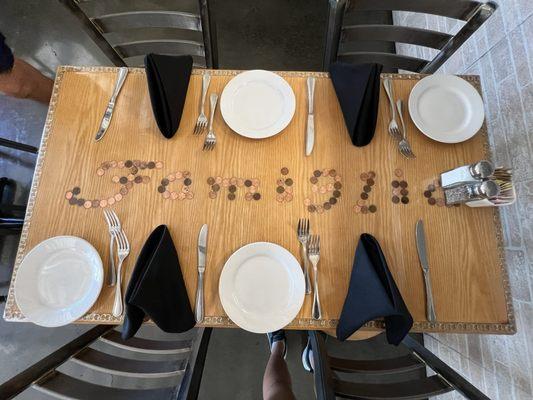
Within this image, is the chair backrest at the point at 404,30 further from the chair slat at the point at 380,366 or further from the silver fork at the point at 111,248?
the chair slat at the point at 380,366

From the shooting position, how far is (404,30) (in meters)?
1.07

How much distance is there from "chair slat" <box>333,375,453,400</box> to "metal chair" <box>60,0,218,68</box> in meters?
1.23

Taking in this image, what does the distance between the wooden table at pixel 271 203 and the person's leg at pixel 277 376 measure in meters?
0.44

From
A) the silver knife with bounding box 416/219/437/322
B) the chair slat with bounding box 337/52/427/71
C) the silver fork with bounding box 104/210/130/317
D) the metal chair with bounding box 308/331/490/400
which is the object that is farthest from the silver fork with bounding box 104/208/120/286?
the chair slat with bounding box 337/52/427/71

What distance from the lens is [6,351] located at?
4.91 feet

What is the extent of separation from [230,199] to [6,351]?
1.49 m

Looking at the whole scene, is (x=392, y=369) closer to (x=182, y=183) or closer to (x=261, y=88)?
(x=182, y=183)

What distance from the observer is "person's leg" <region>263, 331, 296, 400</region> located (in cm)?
109

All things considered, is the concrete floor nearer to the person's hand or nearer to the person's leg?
the person's leg

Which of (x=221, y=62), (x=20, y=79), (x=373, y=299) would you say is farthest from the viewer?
(x=221, y=62)

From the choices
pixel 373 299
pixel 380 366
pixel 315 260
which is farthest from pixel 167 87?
pixel 380 366

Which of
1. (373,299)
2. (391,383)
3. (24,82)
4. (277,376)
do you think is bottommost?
→ (277,376)

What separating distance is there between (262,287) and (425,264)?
44 centimetres

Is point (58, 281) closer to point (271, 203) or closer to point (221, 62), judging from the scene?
point (271, 203)
